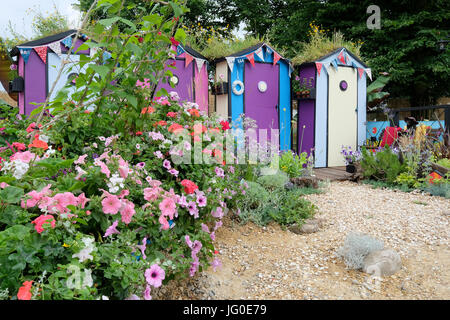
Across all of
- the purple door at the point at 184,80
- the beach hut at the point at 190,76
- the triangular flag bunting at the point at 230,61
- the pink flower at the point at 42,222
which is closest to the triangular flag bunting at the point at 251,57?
the triangular flag bunting at the point at 230,61

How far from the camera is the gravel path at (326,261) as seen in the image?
5.99 ft

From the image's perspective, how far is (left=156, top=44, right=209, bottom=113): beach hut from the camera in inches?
215

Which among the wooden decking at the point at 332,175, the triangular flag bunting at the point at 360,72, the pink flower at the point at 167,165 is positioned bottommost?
the wooden decking at the point at 332,175

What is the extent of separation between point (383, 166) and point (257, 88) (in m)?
2.48

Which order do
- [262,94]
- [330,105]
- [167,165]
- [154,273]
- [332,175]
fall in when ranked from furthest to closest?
1. [330,105]
2. [262,94]
3. [332,175]
4. [167,165]
5. [154,273]

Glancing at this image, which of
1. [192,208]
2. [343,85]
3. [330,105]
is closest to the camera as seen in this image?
[192,208]

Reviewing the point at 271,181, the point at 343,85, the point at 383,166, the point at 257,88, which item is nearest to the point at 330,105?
the point at 343,85

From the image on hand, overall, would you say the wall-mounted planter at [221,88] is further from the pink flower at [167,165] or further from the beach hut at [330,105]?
the pink flower at [167,165]

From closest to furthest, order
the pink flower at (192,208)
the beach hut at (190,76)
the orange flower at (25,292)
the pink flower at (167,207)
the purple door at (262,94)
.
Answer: the orange flower at (25,292)
the pink flower at (167,207)
the pink flower at (192,208)
the beach hut at (190,76)
the purple door at (262,94)

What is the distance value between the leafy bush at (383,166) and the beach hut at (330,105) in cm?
141

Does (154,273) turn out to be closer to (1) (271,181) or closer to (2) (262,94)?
(1) (271,181)

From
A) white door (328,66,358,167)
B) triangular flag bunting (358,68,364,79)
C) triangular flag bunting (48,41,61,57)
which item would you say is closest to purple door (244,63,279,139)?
white door (328,66,358,167)

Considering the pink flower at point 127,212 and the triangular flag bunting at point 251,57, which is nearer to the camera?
the pink flower at point 127,212

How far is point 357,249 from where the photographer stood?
2.13 metres
